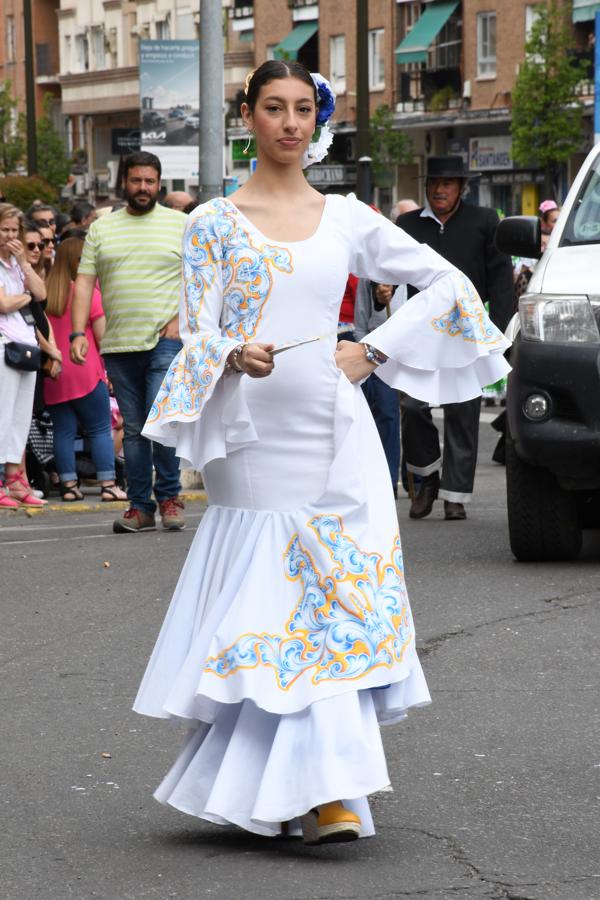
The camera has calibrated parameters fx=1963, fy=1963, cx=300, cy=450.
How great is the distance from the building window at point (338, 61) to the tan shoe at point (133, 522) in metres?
52.5

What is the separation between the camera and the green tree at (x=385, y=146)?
180 ft

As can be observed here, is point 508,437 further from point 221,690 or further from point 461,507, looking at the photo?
point 221,690

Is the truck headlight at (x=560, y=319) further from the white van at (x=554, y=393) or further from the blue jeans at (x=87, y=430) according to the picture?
the blue jeans at (x=87, y=430)

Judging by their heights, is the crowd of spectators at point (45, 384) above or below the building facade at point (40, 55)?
below

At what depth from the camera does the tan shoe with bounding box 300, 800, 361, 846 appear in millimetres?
4645

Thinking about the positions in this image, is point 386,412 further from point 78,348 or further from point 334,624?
point 334,624

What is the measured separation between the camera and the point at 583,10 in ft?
158

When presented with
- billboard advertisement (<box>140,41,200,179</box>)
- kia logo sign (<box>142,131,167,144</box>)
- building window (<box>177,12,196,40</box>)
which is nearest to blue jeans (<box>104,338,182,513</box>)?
billboard advertisement (<box>140,41,200,179</box>)

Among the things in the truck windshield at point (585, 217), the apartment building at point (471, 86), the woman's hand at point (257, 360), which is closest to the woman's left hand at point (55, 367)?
the truck windshield at point (585, 217)

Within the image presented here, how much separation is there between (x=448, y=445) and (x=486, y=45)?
45.9 m

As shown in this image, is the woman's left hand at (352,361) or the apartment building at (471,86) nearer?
the woman's left hand at (352,361)

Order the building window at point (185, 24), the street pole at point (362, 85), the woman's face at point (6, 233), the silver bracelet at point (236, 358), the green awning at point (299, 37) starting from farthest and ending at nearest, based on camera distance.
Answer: the building window at point (185, 24)
the green awning at point (299, 37)
the street pole at point (362, 85)
the woman's face at point (6, 233)
the silver bracelet at point (236, 358)

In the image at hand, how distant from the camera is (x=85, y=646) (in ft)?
25.4

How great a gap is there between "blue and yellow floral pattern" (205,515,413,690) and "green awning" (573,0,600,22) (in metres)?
45.0
